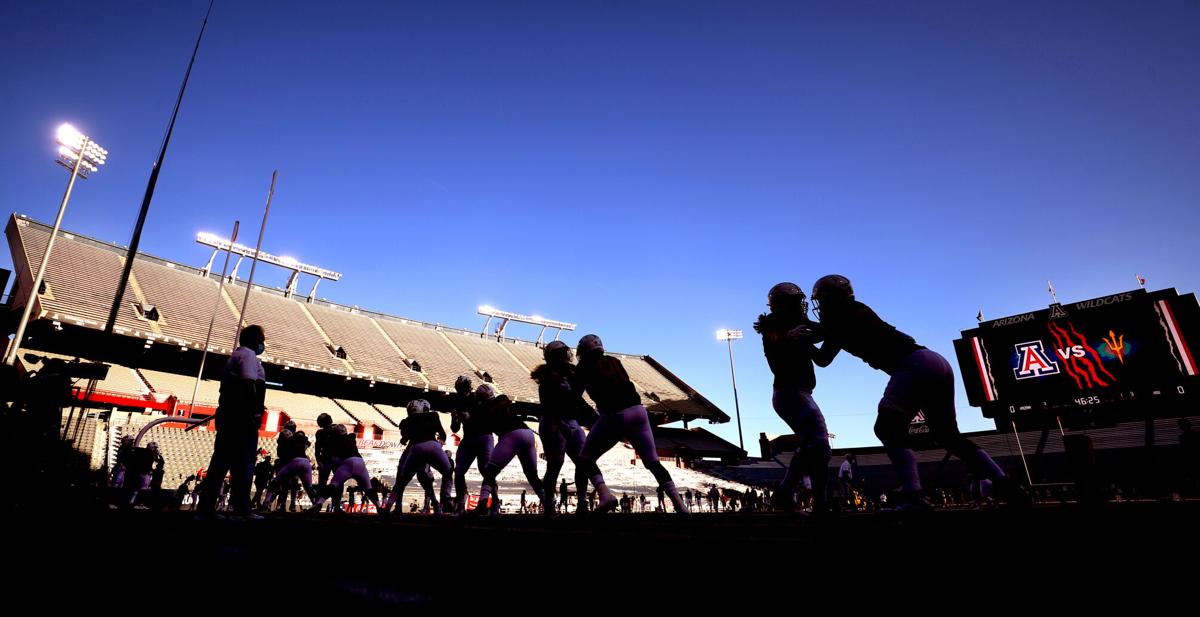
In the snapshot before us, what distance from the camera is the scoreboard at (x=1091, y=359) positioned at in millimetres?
19734

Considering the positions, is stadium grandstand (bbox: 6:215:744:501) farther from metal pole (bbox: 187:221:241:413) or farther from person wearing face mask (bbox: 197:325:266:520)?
person wearing face mask (bbox: 197:325:266:520)

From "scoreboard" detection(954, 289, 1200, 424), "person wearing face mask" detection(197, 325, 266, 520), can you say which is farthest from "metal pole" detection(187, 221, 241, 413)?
"scoreboard" detection(954, 289, 1200, 424)

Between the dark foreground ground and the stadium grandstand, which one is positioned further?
the stadium grandstand

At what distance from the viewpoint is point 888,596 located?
4.48 ft

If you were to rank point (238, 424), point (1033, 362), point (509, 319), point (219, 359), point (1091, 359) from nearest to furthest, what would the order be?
point (238, 424) < point (1091, 359) < point (1033, 362) < point (219, 359) < point (509, 319)

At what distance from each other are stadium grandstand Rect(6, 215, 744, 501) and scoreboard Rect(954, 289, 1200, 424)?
1424cm

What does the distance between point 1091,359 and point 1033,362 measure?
1.69 m

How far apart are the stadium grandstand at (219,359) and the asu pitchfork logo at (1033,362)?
14911mm

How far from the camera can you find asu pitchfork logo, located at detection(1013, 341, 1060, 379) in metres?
21.5

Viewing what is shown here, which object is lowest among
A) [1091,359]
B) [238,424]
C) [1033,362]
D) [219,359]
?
[238,424]

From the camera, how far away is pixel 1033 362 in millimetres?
21812

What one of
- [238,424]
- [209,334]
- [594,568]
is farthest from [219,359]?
[594,568]


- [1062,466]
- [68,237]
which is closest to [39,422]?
[68,237]

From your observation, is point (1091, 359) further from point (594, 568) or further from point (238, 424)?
point (238, 424)
